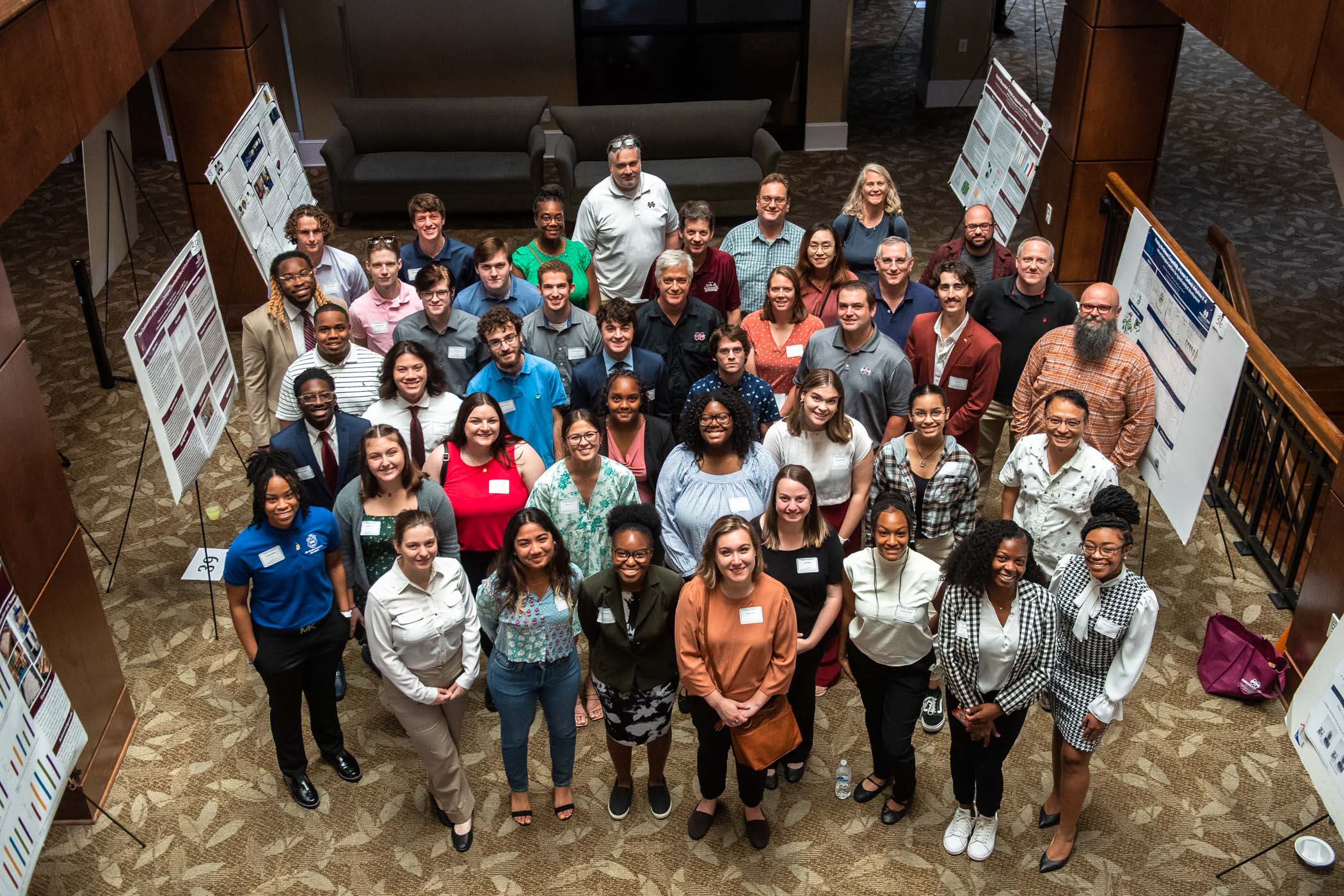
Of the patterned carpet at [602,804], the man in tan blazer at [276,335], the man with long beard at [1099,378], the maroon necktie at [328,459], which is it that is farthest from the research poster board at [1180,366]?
the man in tan blazer at [276,335]

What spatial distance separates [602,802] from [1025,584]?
2000 mm

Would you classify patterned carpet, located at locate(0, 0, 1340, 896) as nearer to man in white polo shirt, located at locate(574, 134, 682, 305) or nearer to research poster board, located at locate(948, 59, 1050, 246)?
research poster board, located at locate(948, 59, 1050, 246)

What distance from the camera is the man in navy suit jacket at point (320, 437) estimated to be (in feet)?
16.5

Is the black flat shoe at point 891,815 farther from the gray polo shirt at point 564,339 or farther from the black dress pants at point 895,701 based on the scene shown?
the gray polo shirt at point 564,339

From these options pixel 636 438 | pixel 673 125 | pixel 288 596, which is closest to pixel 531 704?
pixel 288 596

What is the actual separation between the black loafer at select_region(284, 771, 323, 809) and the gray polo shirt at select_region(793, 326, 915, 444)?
2757 millimetres

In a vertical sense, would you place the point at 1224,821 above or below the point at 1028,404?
below

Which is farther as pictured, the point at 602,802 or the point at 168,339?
the point at 168,339

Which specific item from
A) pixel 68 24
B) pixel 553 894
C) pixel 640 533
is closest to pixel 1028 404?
pixel 640 533

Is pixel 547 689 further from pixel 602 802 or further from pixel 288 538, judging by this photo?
pixel 288 538

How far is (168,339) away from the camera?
18.6 ft

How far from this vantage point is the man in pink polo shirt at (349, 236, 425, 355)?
19.9ft

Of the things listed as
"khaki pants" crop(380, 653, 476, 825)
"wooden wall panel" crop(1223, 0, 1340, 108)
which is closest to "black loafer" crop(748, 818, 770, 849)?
"khaki pants" crop(380, 653, 476, 825)

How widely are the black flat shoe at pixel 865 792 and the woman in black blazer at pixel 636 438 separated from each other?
1.51m
